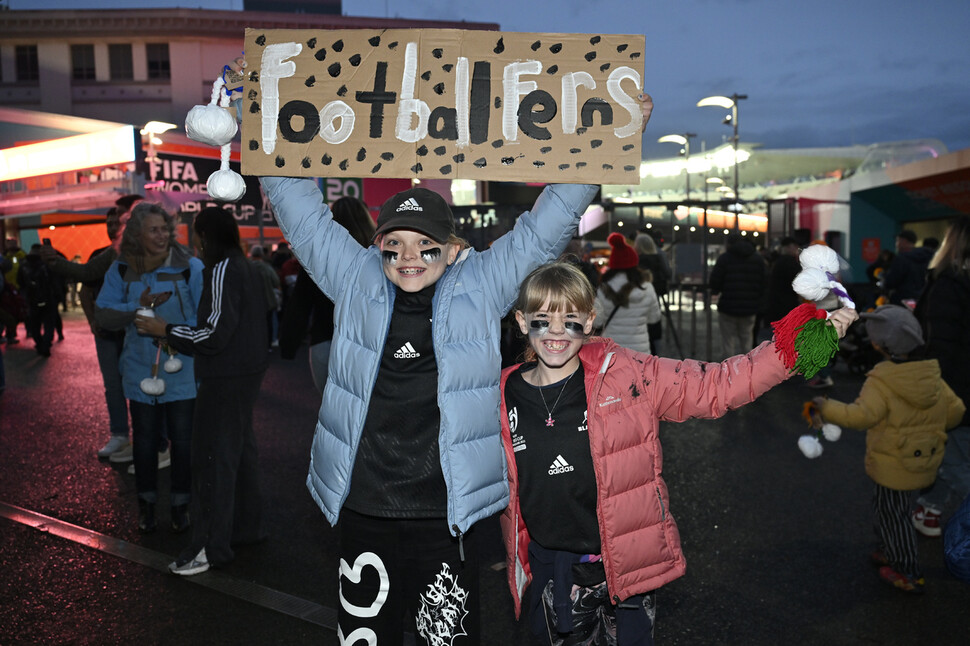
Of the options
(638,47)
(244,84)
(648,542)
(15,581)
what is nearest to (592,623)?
(648,542)

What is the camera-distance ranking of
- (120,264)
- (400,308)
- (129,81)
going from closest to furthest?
(400,308) → (120,264) → (129,81)

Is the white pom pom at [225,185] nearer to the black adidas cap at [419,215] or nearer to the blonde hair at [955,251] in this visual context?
the black adidas cap at [419,215]

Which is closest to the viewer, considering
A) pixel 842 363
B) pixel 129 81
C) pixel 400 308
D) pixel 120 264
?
pixel 400 308

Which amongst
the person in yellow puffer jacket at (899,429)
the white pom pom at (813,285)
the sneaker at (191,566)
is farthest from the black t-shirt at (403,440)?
the person in yellow puffer jacket at (899,429)

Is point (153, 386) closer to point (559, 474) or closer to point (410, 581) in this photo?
point (410, 581)

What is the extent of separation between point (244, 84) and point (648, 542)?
218cm

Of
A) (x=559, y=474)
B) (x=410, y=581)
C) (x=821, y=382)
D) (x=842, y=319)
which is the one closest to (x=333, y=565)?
(x=410, y=581)

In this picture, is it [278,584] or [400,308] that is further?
[278,584]

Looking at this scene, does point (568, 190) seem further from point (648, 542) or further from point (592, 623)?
point (592, 623)

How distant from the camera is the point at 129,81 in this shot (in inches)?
1655

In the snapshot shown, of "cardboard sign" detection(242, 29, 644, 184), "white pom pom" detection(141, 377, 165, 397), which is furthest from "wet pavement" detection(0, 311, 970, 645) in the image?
"cardboard sign" detection(242, 29, 644, 184)

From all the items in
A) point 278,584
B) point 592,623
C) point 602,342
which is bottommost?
point 278,584

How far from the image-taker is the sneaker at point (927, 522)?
17.1 ft

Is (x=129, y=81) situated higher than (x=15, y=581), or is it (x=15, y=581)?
(x=129, y=81)
